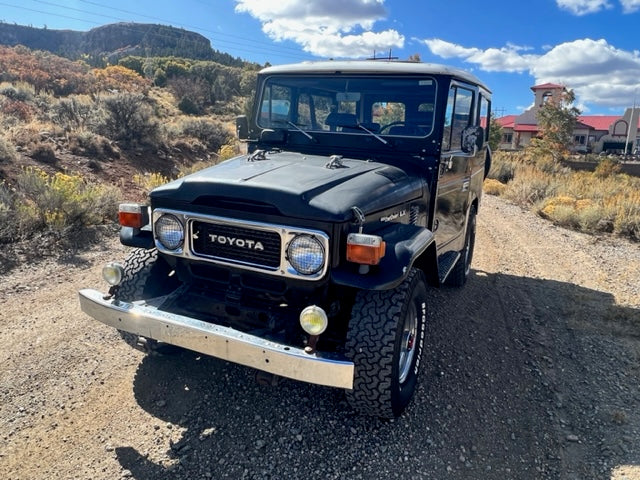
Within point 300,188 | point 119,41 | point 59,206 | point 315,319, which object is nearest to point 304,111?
point 300,188

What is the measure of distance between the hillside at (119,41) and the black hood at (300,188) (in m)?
53.7

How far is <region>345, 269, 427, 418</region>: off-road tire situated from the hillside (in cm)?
5460

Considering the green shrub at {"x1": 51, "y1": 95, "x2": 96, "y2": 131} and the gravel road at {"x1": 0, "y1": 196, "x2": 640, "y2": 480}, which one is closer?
the gravel road at {"x1": 0, "y1": 196, "x2": 640, "y2": 480}

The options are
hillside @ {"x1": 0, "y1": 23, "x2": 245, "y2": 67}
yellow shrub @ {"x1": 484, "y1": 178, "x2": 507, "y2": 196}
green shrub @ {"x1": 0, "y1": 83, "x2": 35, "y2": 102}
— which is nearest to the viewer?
yellow shrub @ {"x1": 484, "y1": 178, "x2": 507, "y2": 196}

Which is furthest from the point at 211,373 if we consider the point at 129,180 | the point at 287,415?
the point at 129,180

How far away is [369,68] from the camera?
158 inches

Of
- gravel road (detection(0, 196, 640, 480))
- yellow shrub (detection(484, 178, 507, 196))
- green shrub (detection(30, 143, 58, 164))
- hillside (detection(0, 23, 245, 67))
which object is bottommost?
gravel road (detection(0, 196, 640, 480))

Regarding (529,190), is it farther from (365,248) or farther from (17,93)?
(17,93)

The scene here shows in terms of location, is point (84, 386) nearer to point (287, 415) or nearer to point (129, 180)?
point (287, 415)

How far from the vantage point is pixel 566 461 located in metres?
2.95

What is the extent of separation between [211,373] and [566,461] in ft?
8.05

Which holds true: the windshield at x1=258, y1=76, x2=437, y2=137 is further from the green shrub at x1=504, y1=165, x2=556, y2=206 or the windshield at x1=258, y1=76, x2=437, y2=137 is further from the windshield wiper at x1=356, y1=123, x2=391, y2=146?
the green shrub at x1=504, y1=165, x2=556, y2=206

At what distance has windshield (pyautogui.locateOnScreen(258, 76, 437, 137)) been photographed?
3.96 metres

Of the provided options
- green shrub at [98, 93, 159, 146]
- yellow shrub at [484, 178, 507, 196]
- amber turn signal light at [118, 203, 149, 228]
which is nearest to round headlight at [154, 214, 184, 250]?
amber turn signal light at [118, 203, 149, 228]
